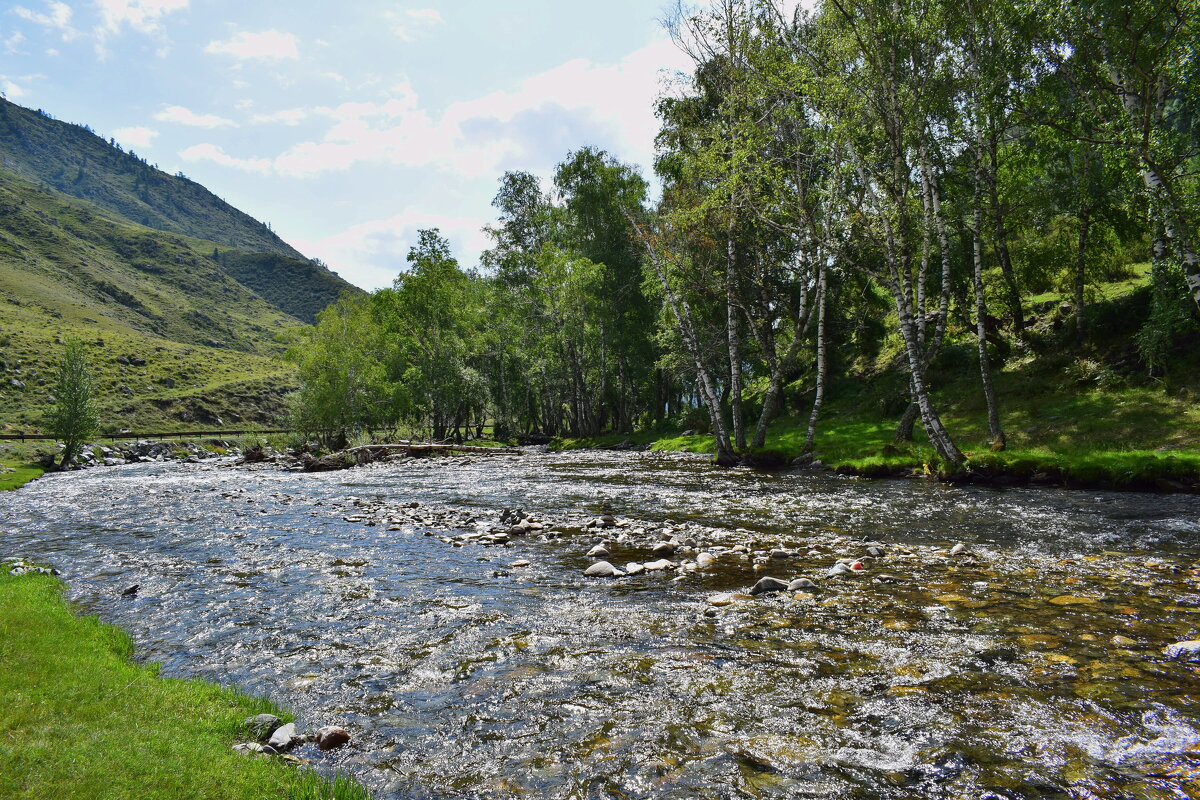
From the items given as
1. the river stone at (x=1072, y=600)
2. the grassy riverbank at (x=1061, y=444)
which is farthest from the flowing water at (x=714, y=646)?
the grassy riverbank at (x=1061, y=444)

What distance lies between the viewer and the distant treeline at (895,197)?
64.8 ft

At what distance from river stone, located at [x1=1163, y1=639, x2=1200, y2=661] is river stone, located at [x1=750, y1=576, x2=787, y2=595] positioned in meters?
4.65

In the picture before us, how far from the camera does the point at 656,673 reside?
264 inches

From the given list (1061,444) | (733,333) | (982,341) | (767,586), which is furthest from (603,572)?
(733,333)

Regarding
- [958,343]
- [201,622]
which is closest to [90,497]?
[201,622]

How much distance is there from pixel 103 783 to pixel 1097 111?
96.8 ft

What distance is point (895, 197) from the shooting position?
23.1 meters

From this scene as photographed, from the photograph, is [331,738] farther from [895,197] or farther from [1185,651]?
[895,197]

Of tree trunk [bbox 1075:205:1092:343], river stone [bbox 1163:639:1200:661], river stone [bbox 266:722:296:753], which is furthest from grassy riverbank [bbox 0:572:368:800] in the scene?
tree trunk [bbox 1075:205:1092:343]

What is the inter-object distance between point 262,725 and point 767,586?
292 inches

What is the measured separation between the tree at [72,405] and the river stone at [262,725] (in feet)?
182

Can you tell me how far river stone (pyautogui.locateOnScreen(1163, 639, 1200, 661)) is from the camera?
6.32 meters

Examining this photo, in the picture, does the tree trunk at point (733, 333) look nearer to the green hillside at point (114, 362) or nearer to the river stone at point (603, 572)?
the river stone at point (603, 572)

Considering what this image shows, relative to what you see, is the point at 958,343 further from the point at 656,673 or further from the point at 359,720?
the point at 359,720
